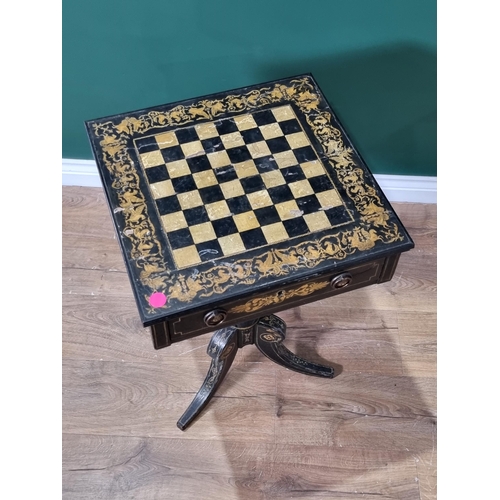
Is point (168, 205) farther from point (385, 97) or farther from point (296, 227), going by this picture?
point (385, 97)

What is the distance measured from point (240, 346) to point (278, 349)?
0.44 ft

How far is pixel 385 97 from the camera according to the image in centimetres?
186

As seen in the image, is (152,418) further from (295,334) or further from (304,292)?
(304,292)

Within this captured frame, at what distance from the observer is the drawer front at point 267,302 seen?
Result: 1.18m

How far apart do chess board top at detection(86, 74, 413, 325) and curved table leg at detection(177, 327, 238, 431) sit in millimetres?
390

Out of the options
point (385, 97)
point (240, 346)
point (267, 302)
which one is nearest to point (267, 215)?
point (267, 302)

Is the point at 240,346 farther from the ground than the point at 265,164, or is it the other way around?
the point at 265,164

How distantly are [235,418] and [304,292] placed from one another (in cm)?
68

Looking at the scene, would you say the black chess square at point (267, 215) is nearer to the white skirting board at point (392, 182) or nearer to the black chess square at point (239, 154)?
the black chess square at point (239, 154)

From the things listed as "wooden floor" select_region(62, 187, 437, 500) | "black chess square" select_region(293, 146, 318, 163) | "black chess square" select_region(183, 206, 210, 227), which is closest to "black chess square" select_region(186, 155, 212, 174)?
"black chess square" select_region(183, 206, 210, 227)

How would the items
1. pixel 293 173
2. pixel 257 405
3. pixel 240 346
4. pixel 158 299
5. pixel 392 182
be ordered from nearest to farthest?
pixel 158 299
pixel 293 173
pixel 240 346
pixel 257 405
pixel 392 182

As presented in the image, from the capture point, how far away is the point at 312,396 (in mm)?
1799

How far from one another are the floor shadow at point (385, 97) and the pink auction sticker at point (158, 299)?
0.90 metres

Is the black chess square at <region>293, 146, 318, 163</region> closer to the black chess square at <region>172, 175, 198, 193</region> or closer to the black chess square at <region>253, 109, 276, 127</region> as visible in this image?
the black chess square at <region>253, 109, 276, 127</region>
